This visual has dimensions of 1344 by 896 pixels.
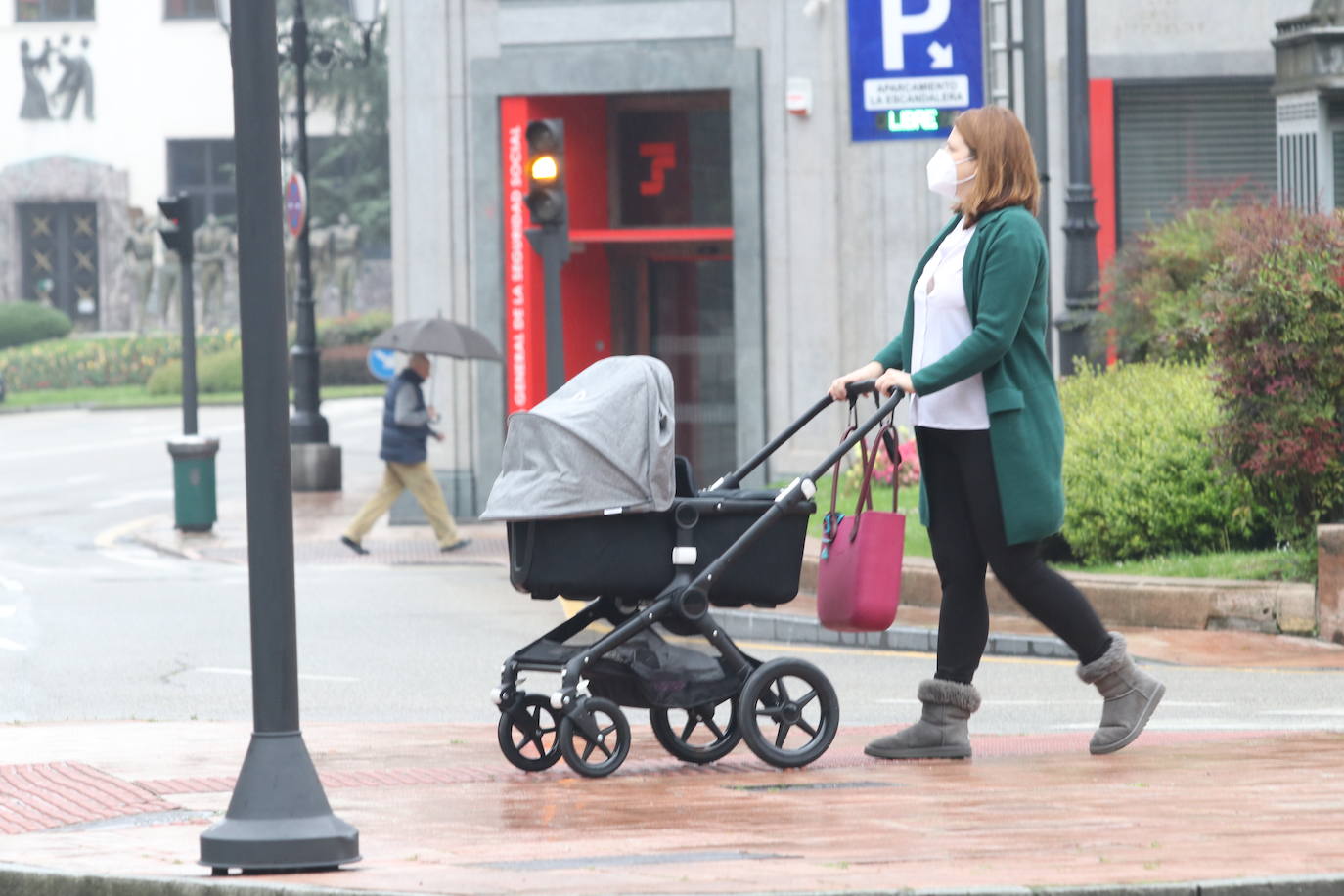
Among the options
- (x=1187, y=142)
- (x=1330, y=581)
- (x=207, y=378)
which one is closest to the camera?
(x=1330, y=581)

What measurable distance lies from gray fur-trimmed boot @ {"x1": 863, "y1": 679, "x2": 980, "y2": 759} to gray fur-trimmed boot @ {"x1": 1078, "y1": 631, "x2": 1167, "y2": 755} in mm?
378

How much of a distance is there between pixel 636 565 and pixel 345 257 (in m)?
50.5

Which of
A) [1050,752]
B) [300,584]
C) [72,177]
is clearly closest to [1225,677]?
[1050,752]

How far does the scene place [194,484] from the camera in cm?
2055

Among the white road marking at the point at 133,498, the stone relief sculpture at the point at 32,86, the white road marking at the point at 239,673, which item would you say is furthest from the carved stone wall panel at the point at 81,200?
the white road marking at the point at 239,673

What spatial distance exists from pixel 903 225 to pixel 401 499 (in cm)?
530

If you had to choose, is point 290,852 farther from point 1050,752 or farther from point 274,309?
point 1050,752

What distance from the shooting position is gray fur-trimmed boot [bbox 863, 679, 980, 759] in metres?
6.99

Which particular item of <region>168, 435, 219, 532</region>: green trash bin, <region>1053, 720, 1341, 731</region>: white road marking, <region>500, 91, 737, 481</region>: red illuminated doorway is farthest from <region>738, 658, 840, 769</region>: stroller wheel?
<region>168, 435, 219, 532</region>: green trash bin

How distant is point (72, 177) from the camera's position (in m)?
60.4

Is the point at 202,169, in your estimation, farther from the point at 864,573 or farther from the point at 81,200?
the point at 864,573

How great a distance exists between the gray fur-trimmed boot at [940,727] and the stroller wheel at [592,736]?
33.2 inches

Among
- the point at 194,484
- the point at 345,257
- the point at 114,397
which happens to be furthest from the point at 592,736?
the point at 345,257

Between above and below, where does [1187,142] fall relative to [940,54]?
below
